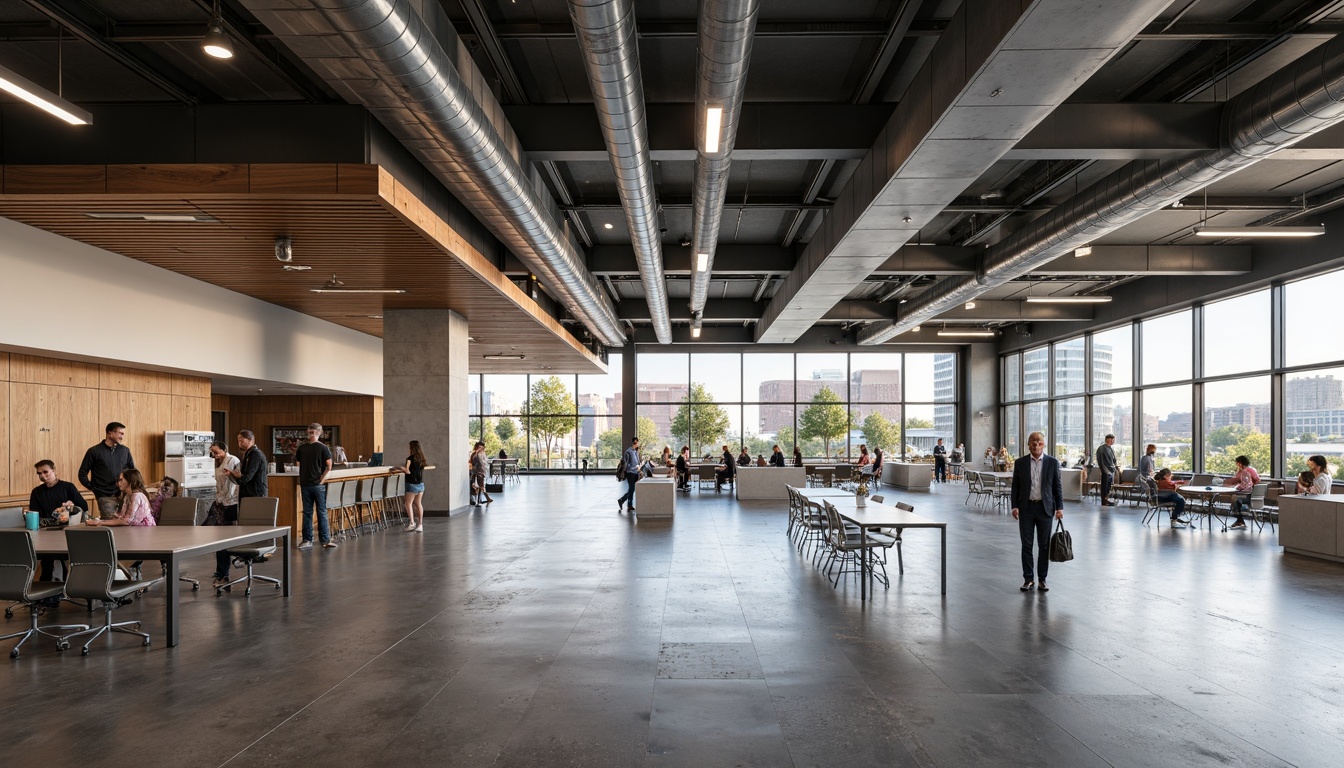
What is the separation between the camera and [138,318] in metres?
9.72

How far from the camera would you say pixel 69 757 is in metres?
3.53

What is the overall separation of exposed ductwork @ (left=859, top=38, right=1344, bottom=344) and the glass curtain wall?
5427mm

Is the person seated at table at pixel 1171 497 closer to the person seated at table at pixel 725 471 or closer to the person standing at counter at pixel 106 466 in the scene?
the person seated at table at pixel 725 471

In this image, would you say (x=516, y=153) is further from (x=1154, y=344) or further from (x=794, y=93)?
(x=1154, y=344)

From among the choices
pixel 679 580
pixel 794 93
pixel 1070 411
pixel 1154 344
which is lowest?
pixel 679 580

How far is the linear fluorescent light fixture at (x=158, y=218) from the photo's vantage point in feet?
23.8

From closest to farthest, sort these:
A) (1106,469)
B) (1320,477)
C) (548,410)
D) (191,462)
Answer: (1320,477) → (191,462) → (1106,469) → (548,410)

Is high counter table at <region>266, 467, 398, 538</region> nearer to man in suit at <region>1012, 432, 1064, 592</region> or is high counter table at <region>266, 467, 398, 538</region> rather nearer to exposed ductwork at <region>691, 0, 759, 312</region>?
exposed ductwork at <region>691, 0, 759, 312</region>

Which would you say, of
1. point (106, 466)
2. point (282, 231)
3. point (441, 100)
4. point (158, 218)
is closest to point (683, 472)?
point (282, 231)

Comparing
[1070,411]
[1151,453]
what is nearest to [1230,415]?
[1151,453]

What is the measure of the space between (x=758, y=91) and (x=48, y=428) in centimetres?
979

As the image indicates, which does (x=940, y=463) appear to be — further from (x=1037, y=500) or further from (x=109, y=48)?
(x=109, y=48)

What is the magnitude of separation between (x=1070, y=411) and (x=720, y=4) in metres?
20.5

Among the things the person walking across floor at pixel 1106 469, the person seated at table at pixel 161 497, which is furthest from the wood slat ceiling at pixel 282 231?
the person walking across floor at pixel 1106 469
